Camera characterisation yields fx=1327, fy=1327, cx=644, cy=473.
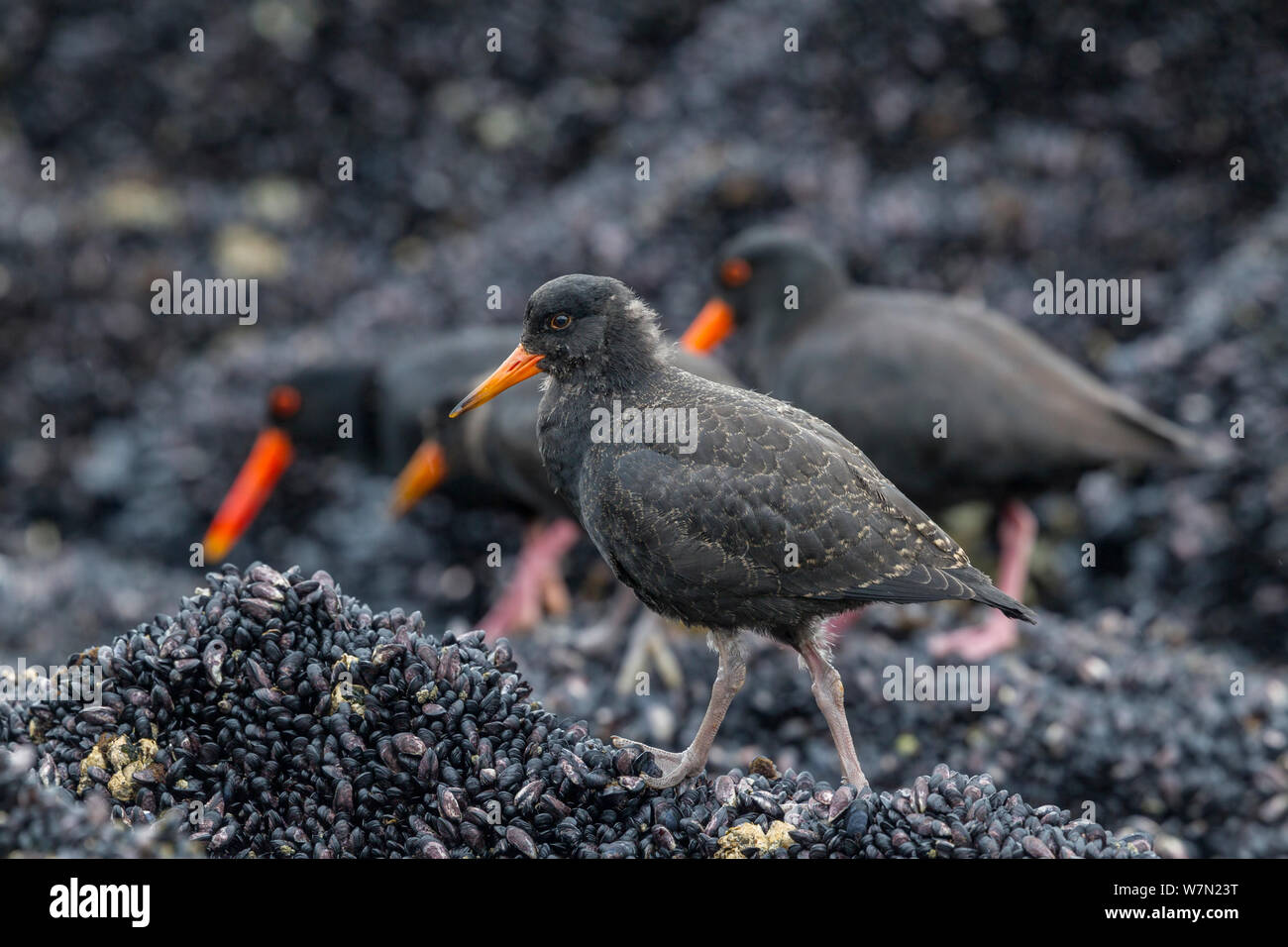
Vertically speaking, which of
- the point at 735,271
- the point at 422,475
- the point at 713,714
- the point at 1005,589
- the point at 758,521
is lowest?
the point at 713,714

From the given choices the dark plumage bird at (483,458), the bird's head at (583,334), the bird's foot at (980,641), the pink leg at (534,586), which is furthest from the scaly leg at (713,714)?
the pink leg at (534,586)

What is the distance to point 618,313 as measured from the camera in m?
3.79

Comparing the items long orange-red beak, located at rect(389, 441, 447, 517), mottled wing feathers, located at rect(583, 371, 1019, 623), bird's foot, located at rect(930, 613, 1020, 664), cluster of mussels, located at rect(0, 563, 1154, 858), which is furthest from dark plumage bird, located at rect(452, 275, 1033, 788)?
long orange-red beak, located at rect(389, 441, 447, 517)

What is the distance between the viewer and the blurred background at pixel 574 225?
699 centimetres

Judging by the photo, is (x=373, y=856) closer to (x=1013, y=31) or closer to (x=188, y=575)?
(x=188, y=575)

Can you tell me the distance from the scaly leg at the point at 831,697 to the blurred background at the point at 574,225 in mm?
1746

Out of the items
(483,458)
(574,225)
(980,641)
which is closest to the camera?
(980,641)

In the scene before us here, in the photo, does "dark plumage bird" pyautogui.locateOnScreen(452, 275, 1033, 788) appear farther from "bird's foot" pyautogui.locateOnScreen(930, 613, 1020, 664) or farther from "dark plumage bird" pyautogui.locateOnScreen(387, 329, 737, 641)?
"dark plumage bird" pyautogui.locateOnScreen(387, 329, 737, 641)

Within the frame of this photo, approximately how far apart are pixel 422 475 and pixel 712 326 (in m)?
1.74

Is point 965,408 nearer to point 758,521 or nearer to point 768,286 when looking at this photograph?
point 768,286

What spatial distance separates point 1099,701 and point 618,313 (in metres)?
2.82

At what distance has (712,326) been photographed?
7008mm

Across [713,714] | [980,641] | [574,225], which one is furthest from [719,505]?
[574,225]
